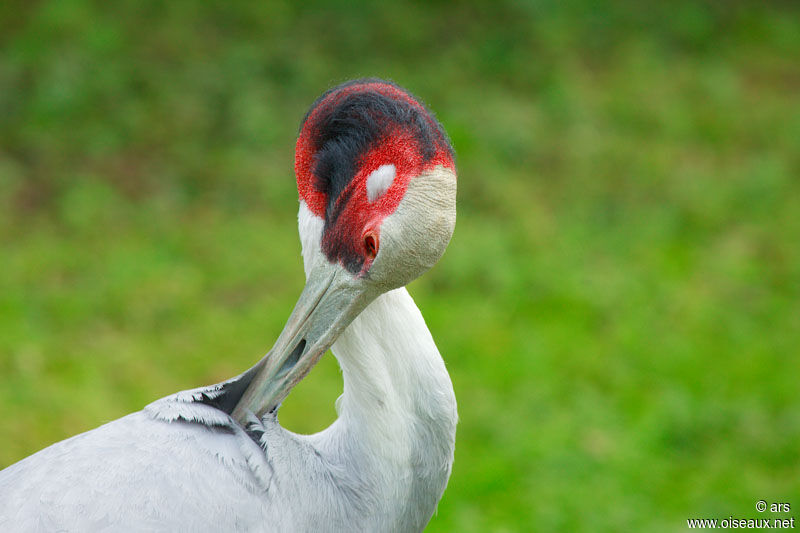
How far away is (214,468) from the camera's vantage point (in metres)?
2.62

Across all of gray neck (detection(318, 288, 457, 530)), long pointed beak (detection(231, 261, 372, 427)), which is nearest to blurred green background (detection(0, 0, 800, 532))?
gray neck (detection(318, 288, 457, 530))

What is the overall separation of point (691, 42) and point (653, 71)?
66 centimetres

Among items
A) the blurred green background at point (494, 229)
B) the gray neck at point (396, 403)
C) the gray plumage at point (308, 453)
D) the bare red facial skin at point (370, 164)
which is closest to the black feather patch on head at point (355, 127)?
the bare red facial skin at point (370, 164)

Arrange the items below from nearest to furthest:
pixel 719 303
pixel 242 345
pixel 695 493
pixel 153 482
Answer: pixel 153 482 → pixel 695 493 → pixel 242 345 → pixel 719 303

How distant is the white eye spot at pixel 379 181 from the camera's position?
2486 millimetres

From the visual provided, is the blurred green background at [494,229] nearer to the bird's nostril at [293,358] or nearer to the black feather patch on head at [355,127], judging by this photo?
the bird's nostril at [293,358]

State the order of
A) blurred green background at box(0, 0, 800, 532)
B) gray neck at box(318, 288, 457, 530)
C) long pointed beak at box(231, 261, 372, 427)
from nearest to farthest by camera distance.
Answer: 1. long pointed beak at box(231, 261, 372, 427)
2. gray neck at box(318, 288, 457, 530)
3. blurred green background at box(0, 0, 800, 532)

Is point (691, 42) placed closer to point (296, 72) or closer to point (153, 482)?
point (296, 72)

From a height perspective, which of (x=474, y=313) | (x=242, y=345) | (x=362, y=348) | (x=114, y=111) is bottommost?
(x=362, y=348)

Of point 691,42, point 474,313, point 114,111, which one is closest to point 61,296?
point 114,111

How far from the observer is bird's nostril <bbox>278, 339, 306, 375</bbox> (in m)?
2.67

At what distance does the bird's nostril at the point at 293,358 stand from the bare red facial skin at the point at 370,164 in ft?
0.87

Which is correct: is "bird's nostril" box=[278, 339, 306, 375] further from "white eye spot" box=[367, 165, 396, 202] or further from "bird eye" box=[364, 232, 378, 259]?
"white eye spot" box=[367, 165, 396, 202]

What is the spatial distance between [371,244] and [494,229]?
4.26 metres
